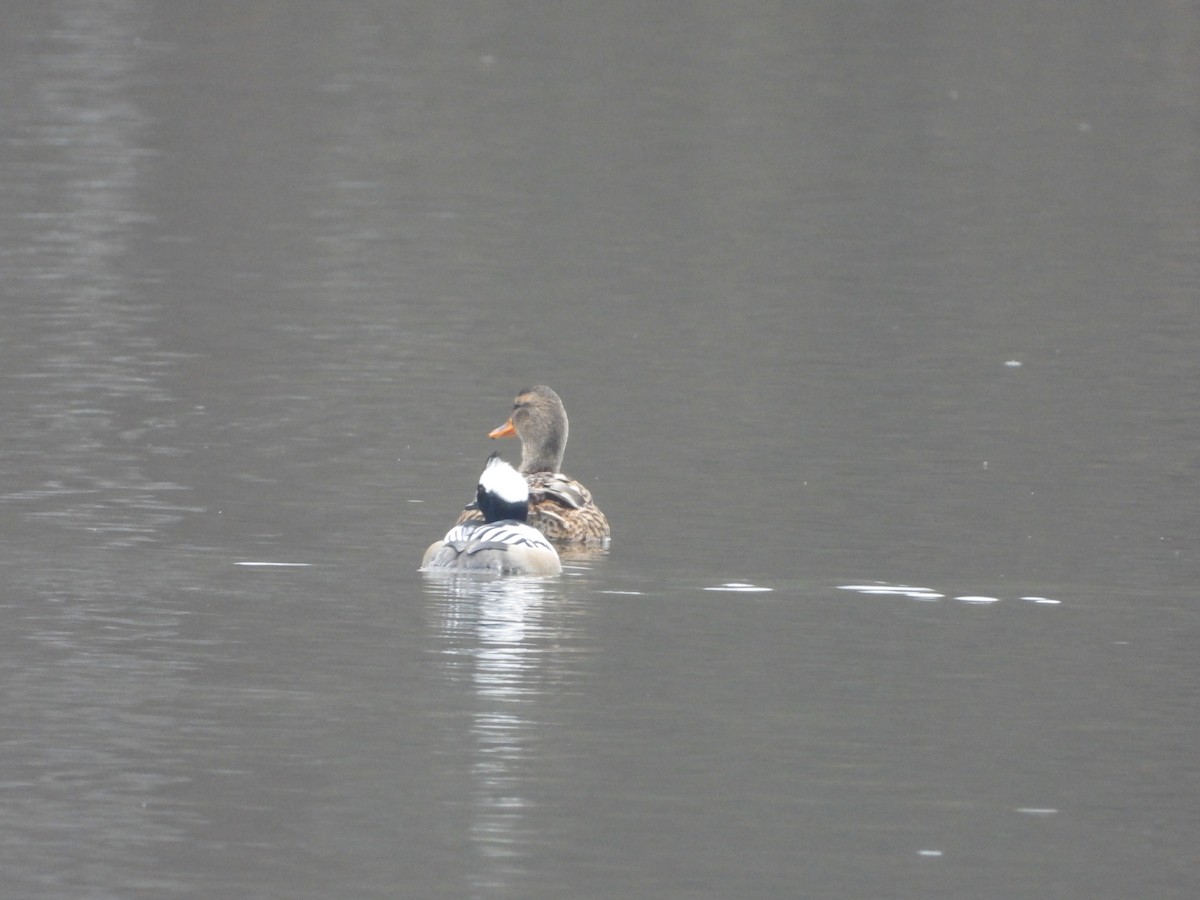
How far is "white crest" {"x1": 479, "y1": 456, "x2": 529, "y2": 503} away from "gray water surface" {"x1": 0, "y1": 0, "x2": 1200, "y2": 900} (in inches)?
18.0

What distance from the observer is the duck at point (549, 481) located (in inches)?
496

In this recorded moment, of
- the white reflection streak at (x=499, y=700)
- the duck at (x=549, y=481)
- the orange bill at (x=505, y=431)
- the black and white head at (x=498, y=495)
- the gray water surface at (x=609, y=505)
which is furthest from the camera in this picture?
the orange bill at (x=505, y=431)

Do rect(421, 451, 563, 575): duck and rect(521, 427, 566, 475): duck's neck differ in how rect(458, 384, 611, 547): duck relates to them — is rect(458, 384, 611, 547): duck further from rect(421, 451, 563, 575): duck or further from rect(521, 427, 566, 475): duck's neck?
rect(421, 451, 563, 575): duck

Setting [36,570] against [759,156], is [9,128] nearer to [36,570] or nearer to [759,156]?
[759,156]

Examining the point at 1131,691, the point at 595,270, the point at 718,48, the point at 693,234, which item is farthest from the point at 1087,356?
the point at 718,48

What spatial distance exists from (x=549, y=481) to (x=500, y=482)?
1.76m

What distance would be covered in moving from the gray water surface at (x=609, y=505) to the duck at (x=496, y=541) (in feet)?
0.46

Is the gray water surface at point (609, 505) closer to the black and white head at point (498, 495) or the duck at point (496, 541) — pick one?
the duck at point (496, 541)

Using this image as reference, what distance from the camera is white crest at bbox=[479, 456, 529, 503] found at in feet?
37.6

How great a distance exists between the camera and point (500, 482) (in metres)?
11.5

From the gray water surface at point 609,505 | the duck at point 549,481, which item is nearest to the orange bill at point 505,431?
the duck at point 549,481

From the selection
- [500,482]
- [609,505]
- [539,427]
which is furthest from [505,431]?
[500,482]

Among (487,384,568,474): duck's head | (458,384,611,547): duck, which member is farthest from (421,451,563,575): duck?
(487,384,568,474): duck's head

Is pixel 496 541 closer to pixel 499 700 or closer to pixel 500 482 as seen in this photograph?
pixel 500 482
